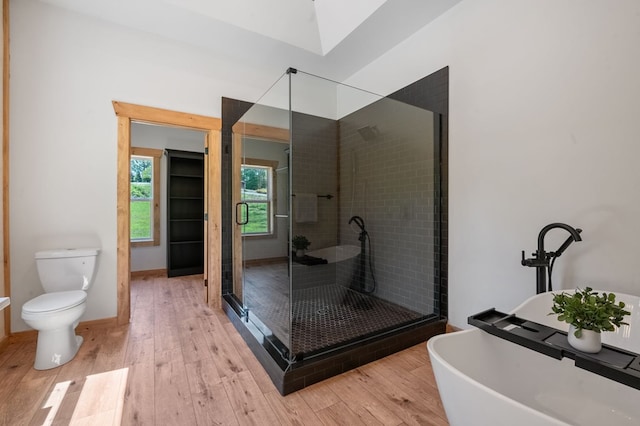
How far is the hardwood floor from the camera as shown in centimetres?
149

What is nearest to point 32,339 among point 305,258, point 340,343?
point 305,258

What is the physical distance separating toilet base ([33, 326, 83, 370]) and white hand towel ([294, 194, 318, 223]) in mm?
1874

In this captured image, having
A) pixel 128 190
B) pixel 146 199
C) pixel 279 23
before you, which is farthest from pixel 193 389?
pixel 146 199

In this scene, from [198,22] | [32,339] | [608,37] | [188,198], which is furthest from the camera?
[188,198]

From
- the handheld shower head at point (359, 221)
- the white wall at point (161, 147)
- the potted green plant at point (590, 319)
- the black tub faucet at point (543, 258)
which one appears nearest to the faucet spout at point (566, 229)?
the black tub faucet at point (543, 258)

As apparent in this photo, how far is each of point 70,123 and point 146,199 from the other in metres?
2.36

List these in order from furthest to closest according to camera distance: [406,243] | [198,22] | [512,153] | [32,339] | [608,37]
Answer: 1. [406,243]
2. [198,22]
3. [32,339]
4. [512,153]
5. [608,37]

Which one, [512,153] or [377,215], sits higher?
[512,153]

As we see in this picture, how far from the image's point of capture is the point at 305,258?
8.59ft

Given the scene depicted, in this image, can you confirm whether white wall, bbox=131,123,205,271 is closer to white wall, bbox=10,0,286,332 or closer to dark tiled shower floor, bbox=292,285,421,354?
white wall, bbox=10,0,286,332

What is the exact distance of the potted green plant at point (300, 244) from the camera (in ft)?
7.89

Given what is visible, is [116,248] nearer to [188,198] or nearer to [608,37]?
[188,198]

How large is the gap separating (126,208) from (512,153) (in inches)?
129

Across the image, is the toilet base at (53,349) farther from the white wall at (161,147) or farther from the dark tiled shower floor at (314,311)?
the white wall at (161,147)
